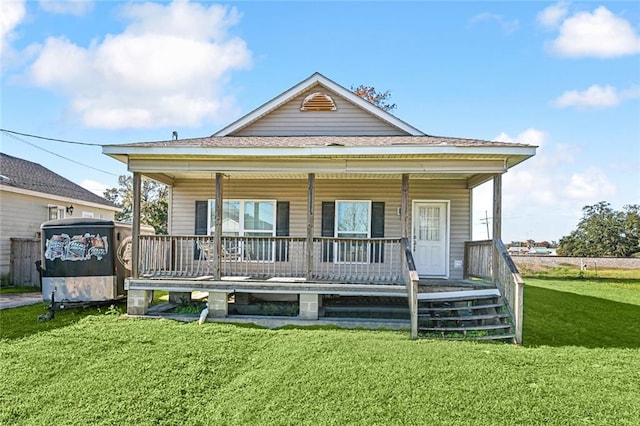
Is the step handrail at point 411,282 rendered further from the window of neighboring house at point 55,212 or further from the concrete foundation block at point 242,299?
the window of neighboring house at point 55,212

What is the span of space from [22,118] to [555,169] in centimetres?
2929

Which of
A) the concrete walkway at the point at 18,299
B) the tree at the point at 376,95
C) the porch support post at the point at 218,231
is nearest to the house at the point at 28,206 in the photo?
the concrete walkway at the point at 18,299

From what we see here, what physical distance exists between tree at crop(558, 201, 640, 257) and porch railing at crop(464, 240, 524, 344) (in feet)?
86.8

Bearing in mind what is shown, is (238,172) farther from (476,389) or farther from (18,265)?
(18,265)

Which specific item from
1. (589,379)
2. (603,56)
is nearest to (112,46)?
(589,379)

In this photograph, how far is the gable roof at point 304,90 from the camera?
1137 cm

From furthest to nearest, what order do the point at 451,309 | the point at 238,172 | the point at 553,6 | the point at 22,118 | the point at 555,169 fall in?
the point at 555,169
the point at 22,118
the point at 553,6
the point at 238,172
the point at 451,309

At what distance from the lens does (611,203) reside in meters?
32.8

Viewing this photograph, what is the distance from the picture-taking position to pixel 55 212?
15953 mm

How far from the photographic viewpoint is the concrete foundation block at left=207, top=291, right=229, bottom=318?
8320mm

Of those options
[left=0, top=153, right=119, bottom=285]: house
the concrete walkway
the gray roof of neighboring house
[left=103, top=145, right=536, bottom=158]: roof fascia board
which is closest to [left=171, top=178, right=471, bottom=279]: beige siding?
[left=103, top=145, right=536, bottom=158]: roof fascia board

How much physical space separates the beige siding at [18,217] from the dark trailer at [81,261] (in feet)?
18.6

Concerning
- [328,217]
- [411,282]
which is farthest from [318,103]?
[411,282]

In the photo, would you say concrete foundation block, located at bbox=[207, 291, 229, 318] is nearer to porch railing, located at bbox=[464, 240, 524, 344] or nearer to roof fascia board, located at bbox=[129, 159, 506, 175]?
roof fascia board, located at bbox=[129, 159, 506, 175]
